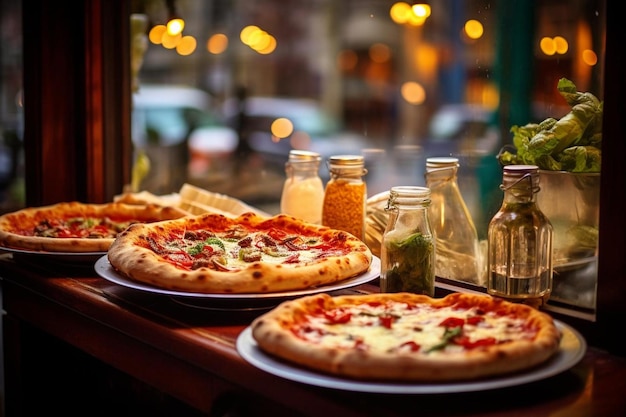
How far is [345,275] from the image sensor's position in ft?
7.34

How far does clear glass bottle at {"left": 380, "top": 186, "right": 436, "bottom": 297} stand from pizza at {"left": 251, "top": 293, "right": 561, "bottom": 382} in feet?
0.43

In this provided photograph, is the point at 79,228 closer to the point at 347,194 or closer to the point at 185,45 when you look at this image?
the point at 347,194

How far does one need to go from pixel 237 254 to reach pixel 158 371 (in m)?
0.46

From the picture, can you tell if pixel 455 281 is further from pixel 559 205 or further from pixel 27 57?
pixel 27 57

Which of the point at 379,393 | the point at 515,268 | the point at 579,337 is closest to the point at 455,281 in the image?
the point at 515,268

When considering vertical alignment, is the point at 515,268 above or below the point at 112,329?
above

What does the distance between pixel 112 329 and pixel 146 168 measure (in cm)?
158

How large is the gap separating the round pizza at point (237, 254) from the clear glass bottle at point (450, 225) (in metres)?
0.24

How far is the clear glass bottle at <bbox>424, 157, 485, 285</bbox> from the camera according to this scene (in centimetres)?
245

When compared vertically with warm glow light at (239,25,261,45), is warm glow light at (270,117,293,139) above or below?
below

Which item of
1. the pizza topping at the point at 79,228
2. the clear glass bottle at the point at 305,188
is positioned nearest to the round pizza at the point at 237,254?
the clear glass bottle at the point at 305,188

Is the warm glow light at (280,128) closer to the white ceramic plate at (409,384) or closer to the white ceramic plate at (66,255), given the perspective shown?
the white ceramic plate at (66,255)

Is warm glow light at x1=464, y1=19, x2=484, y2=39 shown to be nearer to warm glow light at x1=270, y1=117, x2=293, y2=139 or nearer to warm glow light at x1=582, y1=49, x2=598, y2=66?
warm glow light at x1=582, y1=49, x2=598, y2=66

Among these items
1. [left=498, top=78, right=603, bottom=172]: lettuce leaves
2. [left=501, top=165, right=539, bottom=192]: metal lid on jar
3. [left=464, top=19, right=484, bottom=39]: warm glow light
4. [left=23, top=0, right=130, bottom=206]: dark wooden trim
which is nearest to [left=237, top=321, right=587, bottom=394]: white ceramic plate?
[left=501, top=165, right=539, bottom=192]: metal lid on jar
